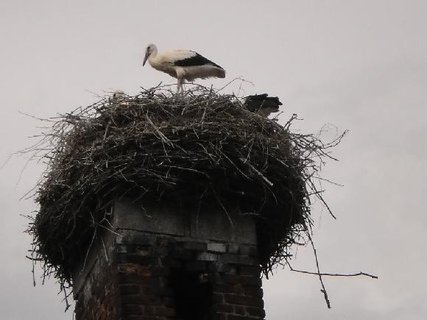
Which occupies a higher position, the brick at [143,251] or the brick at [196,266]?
the brick at [143,251]

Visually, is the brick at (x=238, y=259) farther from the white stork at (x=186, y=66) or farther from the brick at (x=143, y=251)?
the white stork at (x=186, y=66)

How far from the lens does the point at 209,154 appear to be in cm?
763

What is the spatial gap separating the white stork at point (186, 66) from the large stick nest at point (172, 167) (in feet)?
6.43

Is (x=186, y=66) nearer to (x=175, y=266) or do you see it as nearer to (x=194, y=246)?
(x=194, y=246)

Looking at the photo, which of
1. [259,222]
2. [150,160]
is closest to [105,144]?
[150,160]

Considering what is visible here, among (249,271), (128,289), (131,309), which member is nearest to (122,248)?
(128,289)

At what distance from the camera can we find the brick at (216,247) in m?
7.72

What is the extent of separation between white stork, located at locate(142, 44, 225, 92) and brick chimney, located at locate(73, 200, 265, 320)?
2.93m

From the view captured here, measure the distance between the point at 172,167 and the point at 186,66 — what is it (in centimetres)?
308

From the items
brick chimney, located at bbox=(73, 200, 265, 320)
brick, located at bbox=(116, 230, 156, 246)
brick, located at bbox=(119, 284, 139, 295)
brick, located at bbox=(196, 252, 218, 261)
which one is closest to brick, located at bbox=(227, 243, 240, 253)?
brick chimney, located at bbox=(73, 200, 265, 320)

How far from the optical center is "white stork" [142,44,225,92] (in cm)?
1058

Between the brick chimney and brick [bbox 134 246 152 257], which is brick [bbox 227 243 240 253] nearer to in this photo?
the brick chimney

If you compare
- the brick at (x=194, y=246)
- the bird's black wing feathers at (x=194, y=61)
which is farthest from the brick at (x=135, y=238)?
the bird's black wing feathers at (x=194, y=61)

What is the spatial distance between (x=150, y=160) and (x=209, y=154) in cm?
46
